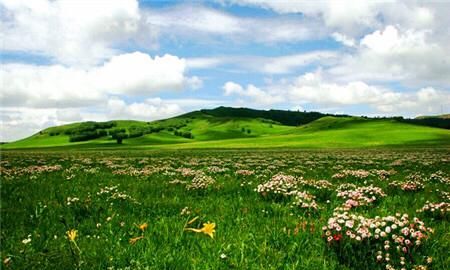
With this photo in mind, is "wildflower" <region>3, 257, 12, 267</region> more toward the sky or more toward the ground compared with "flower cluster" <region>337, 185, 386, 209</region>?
more toward the sky

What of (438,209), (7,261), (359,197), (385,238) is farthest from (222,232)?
(438,209)

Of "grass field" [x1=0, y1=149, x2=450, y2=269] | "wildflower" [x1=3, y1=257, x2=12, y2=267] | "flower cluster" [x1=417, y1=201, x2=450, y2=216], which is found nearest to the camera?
"wildflower" [x1=3, y1=257, x2=12, y2=267]

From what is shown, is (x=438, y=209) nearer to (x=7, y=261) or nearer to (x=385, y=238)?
(x=385, y=238)

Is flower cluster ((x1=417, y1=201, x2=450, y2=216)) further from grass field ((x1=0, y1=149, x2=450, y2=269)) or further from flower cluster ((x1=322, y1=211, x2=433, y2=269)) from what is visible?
flower cluster ((x1=322, y1=211, x2=433, y2=269))

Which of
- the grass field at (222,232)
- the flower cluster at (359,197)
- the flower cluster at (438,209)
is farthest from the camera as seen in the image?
the flower cluster at (359,197)

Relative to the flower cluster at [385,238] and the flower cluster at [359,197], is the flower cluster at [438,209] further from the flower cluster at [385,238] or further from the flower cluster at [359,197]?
the flower cluster at [385,238]

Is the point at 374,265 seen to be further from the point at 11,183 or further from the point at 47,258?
the point at 11,183

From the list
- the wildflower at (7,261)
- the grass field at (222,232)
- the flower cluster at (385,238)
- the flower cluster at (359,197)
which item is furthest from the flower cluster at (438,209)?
the wildflower at (7,261)

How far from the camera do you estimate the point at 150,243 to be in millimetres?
5723

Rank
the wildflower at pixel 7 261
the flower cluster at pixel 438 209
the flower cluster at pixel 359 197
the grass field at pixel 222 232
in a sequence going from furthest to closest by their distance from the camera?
the flower cluster at pixel 359 197 < the flower cluster at pixel 438 209 < the grass field at pixel 222 232 < the wildflower at pixel 7 261

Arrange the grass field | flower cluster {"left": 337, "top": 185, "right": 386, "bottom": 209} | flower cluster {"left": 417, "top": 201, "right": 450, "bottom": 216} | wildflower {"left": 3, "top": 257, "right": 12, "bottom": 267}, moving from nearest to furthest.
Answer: wildflower {"left": 3, "top": 257, "right": 12, "bottom": 267} → the grass field → flower cluster {"left": 417, "top": 201, "right": 450, "bottom": 216} → flower cluster {"left": 337, "top": 185, "right": 386, "bottom": 209}

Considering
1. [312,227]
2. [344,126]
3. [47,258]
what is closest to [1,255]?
[47,258]

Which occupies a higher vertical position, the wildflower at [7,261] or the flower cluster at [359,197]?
the wildflower at [7,261]

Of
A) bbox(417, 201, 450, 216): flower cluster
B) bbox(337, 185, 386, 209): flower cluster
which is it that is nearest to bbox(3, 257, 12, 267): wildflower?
bbox(337, 185, 386, 209): flower cluster
